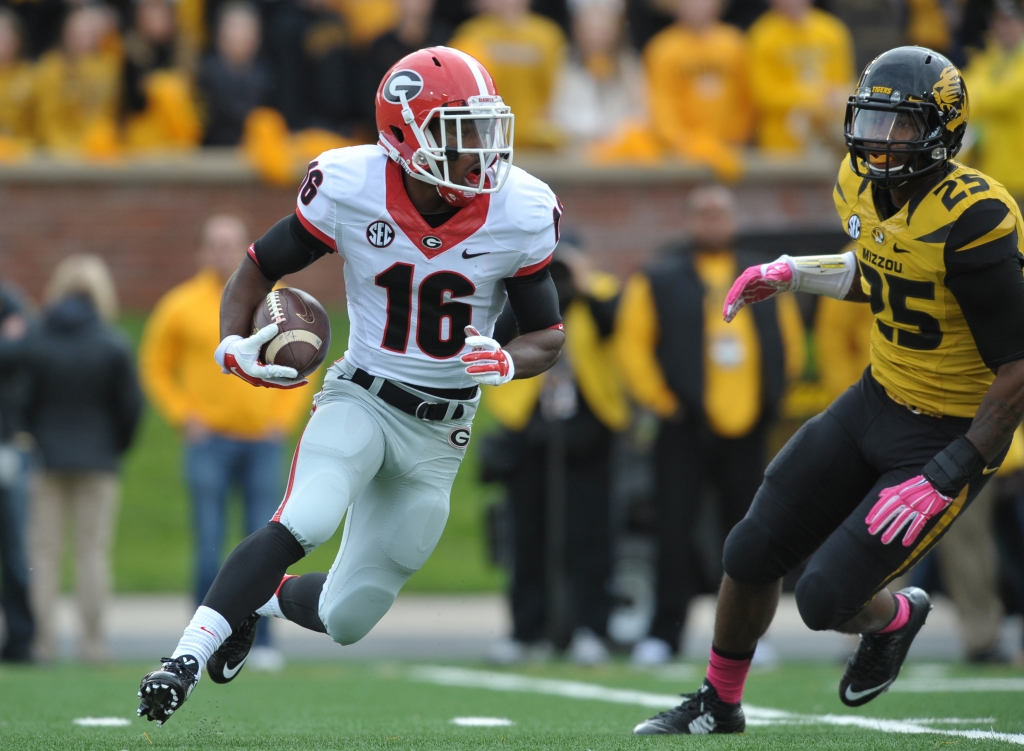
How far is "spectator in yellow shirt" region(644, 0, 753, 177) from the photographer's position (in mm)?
11938

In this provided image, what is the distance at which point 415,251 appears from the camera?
4.50 meters

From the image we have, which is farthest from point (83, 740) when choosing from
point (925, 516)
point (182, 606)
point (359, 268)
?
point (182, 606)

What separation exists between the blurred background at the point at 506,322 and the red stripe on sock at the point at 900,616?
9.39ft

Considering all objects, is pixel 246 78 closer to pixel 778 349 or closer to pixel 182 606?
pixel 182 606

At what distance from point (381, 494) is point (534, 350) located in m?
0.65

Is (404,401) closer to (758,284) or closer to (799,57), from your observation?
(758,284)

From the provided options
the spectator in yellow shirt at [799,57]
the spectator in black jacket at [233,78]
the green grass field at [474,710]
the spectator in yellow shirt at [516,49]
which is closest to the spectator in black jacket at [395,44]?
the spectator in yellow shirt at [516,49]

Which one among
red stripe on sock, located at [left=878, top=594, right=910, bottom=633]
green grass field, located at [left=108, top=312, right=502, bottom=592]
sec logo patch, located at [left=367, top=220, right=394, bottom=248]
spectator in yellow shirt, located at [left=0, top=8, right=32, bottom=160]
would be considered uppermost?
sec logo patch, located at [left=367, top=220, right=394, bottom=248]

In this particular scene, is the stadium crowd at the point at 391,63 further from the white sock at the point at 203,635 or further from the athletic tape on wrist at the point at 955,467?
the white sock at the point at 203,635

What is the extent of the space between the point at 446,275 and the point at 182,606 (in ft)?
19.7

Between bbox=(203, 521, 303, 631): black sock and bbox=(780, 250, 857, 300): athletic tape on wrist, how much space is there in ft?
5.93

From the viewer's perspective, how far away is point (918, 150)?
4277 millimetres

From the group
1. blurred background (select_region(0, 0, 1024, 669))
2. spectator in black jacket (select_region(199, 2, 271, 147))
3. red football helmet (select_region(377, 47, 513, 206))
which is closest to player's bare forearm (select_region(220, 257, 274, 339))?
red football helmet (select_region(377, 47, 513, 206))

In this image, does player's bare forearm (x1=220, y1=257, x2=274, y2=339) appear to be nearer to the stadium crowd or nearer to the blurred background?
the blurred background
